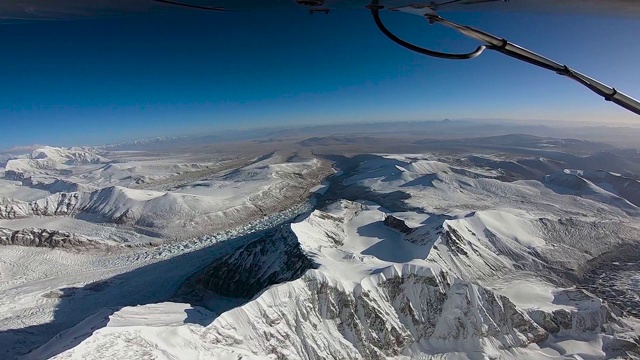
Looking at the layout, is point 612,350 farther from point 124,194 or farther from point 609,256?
point 124,194

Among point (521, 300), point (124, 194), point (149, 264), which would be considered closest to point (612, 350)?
point (521, 300)

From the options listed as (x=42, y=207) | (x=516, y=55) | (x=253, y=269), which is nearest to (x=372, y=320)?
(x=253, y=269)

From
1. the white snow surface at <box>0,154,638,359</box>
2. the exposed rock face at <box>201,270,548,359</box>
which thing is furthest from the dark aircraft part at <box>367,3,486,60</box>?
the exposed rock face at <box>201,270,548,359</box>

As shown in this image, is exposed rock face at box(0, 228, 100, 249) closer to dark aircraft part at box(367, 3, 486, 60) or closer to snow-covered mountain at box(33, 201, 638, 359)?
snow-covered mountain at box(33, 201, 638, 359)

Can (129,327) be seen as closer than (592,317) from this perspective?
Yes

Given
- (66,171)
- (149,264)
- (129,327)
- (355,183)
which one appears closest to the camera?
(129,327)

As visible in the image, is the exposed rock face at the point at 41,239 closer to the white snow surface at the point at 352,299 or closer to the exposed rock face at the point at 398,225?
the white snow surface at the point at 352,299
